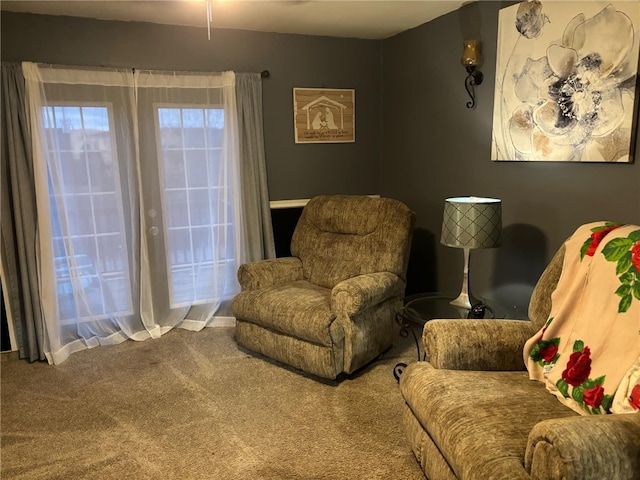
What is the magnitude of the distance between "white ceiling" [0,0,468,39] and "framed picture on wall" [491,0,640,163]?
0.58m

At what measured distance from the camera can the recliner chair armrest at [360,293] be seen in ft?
8.49

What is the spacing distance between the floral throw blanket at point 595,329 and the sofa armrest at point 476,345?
8 centimetres

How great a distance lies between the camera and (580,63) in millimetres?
2330

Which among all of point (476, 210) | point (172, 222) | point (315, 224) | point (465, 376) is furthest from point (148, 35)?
point (465, 376)

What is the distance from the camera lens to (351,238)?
10.6 feet

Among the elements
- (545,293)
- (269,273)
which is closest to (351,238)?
(269,273)

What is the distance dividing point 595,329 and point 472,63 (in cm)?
182

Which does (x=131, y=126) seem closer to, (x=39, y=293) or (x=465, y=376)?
(x=39, y=293)

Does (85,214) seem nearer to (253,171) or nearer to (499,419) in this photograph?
(253,171)

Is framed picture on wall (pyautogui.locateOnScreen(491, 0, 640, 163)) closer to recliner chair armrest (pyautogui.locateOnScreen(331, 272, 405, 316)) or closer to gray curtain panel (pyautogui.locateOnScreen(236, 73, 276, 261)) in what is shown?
recliner chair armrest (pyautogui.locateOnScreen(331, 272, 405, 316))

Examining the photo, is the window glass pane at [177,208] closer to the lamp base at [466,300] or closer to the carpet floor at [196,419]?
the carpet floor at [196,419]

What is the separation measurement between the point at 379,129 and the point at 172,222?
1.88 metres

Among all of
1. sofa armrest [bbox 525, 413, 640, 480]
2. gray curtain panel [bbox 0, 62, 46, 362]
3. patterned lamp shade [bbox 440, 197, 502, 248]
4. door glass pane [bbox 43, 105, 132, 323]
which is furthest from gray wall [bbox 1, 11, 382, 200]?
sofa armrest [bbox 525, 413, 640, 480]

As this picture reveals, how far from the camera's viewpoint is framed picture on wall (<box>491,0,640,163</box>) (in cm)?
216
